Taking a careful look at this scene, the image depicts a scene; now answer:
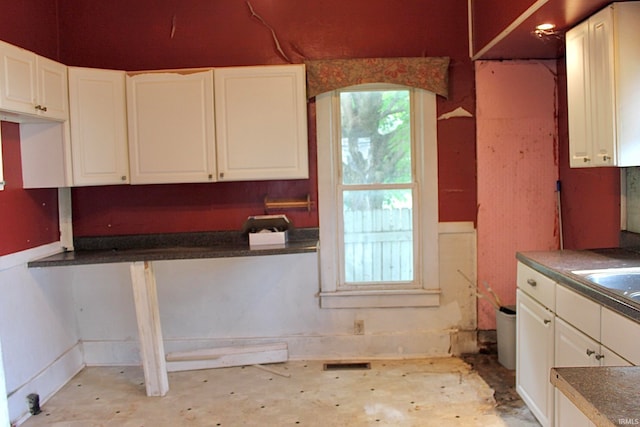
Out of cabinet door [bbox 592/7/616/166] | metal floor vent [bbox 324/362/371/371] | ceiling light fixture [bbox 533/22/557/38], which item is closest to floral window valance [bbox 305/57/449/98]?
ceiling light fixture [bbox 533/22/557/38]

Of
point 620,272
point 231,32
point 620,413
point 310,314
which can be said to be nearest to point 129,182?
point 231,32

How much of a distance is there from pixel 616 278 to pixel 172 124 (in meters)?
2.56

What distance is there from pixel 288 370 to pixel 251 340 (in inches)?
14.6

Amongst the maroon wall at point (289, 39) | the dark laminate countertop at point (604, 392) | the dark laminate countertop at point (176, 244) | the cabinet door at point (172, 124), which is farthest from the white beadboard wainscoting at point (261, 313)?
the dark laminate countertop at point (604, 392)

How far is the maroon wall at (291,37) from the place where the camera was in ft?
11.4

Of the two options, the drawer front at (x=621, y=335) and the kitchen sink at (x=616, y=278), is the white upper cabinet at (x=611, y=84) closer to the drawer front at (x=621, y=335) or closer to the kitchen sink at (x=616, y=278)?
the kitchen sink at (x=616, y=278)

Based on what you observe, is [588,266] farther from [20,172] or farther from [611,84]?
[20,172]

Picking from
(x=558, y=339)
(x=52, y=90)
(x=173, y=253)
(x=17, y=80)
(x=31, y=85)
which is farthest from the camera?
(x=173, y=253)

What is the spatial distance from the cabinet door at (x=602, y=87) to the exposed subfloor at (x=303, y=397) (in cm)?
142

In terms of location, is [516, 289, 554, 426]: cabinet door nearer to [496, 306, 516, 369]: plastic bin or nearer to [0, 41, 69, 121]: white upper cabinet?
[496, 306, 516, 369]: plastic bin

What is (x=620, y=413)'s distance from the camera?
3.17 ft

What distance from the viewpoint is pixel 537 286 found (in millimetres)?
2453

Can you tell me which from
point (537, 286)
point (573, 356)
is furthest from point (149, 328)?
point (573, 356)

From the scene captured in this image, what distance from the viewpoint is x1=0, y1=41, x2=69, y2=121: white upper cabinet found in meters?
2.54
